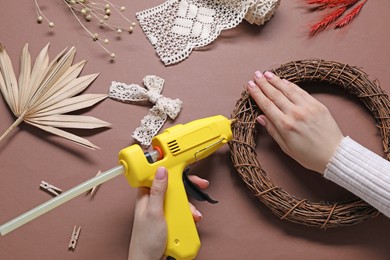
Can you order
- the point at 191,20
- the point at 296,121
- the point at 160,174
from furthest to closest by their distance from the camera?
the point at 191,20
the point at 296,121
the point at 160,174

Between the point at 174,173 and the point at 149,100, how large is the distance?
249 millimetres

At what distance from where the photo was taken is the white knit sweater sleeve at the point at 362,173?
1.06 m

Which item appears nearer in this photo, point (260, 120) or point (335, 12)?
point (260, 120)

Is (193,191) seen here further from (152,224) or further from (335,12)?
(335,12)

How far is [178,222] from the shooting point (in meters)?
1.02

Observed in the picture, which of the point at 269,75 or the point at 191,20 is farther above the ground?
the point at 191,20

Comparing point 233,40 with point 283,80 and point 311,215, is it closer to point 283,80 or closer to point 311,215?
point 283,80

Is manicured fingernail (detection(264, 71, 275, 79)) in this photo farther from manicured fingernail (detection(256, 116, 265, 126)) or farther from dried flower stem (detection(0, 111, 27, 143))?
dried flower stem (detection(0, 111, 27, 143))

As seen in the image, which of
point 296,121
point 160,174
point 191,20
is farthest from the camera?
point 191,20

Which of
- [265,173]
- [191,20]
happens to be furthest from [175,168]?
[191,20]

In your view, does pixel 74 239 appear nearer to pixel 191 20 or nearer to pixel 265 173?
pixel 265 173

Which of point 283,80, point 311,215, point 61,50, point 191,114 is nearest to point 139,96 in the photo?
point 191,114

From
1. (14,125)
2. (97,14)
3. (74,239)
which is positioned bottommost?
(74,239)

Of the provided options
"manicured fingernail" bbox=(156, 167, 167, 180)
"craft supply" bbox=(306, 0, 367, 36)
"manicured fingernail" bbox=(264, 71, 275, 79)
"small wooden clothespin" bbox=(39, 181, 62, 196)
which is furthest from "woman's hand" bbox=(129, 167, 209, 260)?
"craft supply" bbox=(306, 0, 367, 36)
